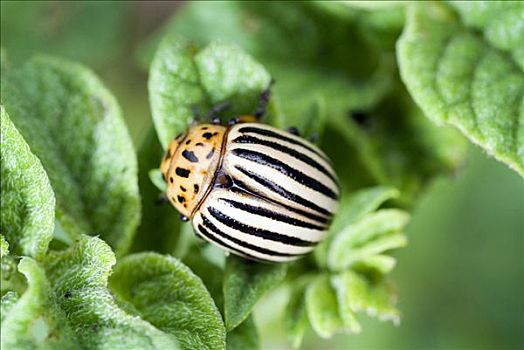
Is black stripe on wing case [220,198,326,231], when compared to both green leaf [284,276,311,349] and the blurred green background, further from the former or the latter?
the blurred green background

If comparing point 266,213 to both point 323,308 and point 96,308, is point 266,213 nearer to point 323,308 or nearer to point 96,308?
point 323,308

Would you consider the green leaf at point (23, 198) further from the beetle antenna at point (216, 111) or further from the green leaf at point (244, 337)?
the beetle antenna at point (216, 111)

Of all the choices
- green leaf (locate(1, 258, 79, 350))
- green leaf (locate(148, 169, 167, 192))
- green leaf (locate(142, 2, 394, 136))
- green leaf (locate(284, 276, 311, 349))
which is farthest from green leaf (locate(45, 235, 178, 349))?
green leaf (locate(142, 2, 394, 136))

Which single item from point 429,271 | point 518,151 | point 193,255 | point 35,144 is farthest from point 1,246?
point 429,271

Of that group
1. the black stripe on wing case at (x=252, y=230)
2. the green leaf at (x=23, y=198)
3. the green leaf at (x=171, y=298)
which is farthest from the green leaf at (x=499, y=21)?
the green leaf at (x=23, y=198)

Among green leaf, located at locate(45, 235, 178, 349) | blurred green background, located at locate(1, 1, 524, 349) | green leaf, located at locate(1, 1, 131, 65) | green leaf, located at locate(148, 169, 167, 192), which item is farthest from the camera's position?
green leaf, located at locate(1, 1, 131, 65)

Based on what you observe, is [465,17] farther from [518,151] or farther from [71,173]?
[71,173]
